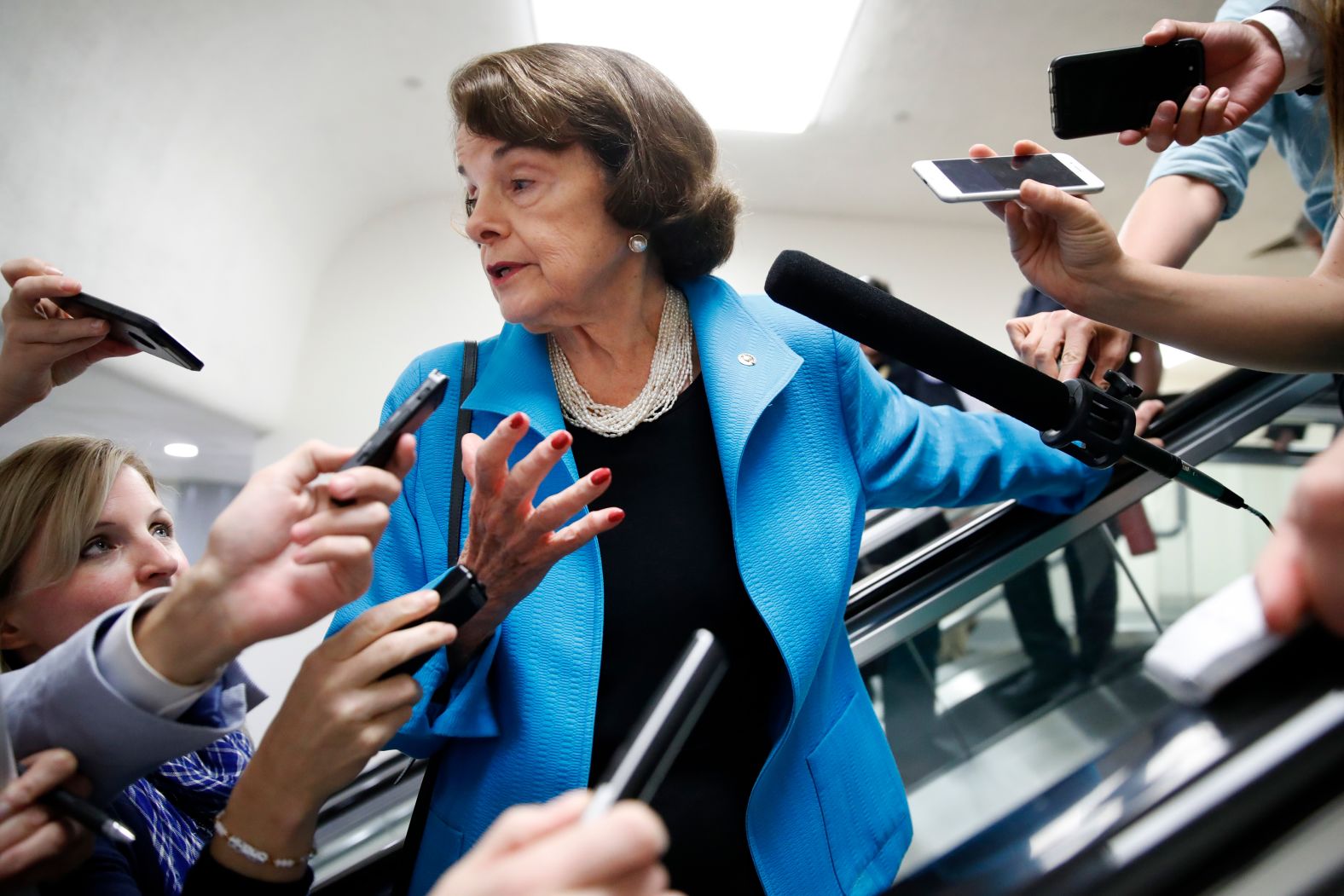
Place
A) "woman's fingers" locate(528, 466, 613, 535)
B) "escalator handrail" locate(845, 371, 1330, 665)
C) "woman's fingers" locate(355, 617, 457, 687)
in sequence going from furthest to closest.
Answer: "escalator handrail" locate(845, 371, 1330, 665), "woman's fingers" locate(528, 466, 613, 535), "woman's fingers" locate(355, 617, 457, 687)

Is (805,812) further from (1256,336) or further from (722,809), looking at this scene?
(1256,336)

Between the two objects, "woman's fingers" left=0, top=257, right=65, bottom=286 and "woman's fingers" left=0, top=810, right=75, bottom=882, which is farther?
"woman's fingers" left=0, top=257, right=65, bottom=286

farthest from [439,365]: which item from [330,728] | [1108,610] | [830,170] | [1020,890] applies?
[830,170]

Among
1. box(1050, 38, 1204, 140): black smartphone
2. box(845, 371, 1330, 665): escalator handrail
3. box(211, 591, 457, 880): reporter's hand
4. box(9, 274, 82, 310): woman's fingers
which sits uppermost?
box(1050, 38, 1204, 140): black smartphone

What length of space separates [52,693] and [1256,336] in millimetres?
1246

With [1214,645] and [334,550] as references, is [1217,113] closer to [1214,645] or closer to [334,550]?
[1214,645]

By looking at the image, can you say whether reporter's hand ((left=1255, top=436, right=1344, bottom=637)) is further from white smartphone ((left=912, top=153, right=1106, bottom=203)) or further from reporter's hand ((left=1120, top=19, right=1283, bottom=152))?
reporter's hand ((left=1120, top=19, right=1283, bottom=152))

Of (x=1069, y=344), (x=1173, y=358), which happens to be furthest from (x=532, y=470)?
(x=1173, y=358)

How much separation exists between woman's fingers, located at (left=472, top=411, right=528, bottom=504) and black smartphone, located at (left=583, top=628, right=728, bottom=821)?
0.37 m

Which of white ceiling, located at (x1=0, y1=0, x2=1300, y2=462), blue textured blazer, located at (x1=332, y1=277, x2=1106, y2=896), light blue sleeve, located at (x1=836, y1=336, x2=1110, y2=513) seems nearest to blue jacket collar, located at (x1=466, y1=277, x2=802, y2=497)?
blue textured blazer, located at (x1=332, y1=277, x2=1106, y2=896)

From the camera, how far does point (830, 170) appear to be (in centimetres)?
601

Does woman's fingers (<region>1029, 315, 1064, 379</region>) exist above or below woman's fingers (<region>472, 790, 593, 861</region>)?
below

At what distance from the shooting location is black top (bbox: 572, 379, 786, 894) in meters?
0.99

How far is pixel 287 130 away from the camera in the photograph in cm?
446
